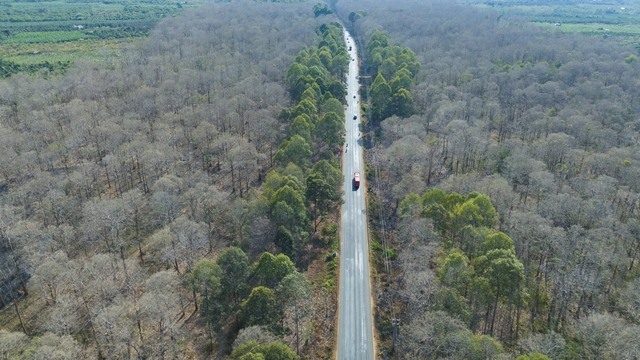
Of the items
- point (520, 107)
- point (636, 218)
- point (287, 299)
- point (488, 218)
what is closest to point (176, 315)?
point (287, 299)

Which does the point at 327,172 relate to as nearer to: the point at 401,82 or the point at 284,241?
the point at 284,241

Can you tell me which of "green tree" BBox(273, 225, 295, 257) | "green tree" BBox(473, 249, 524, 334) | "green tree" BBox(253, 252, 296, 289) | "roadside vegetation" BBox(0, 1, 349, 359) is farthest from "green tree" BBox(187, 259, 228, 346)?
"green tree" BBox(473, 249, 524, 334)

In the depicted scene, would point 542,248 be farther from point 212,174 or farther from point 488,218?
point 212,174

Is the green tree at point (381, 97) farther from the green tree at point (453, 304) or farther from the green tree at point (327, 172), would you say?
the green tree at point (453, 304)

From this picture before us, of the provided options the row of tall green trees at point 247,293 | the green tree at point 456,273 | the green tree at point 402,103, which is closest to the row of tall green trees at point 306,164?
the row of tall green trees at point 247,293

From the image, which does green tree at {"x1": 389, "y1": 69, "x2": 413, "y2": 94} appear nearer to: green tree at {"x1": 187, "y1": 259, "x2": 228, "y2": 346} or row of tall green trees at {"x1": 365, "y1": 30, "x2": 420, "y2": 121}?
row of tall green trees at {"x1": 365, "y1": 30, "x2": 420, "y2": 121}

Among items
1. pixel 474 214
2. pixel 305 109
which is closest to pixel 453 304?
pixel 474 214
